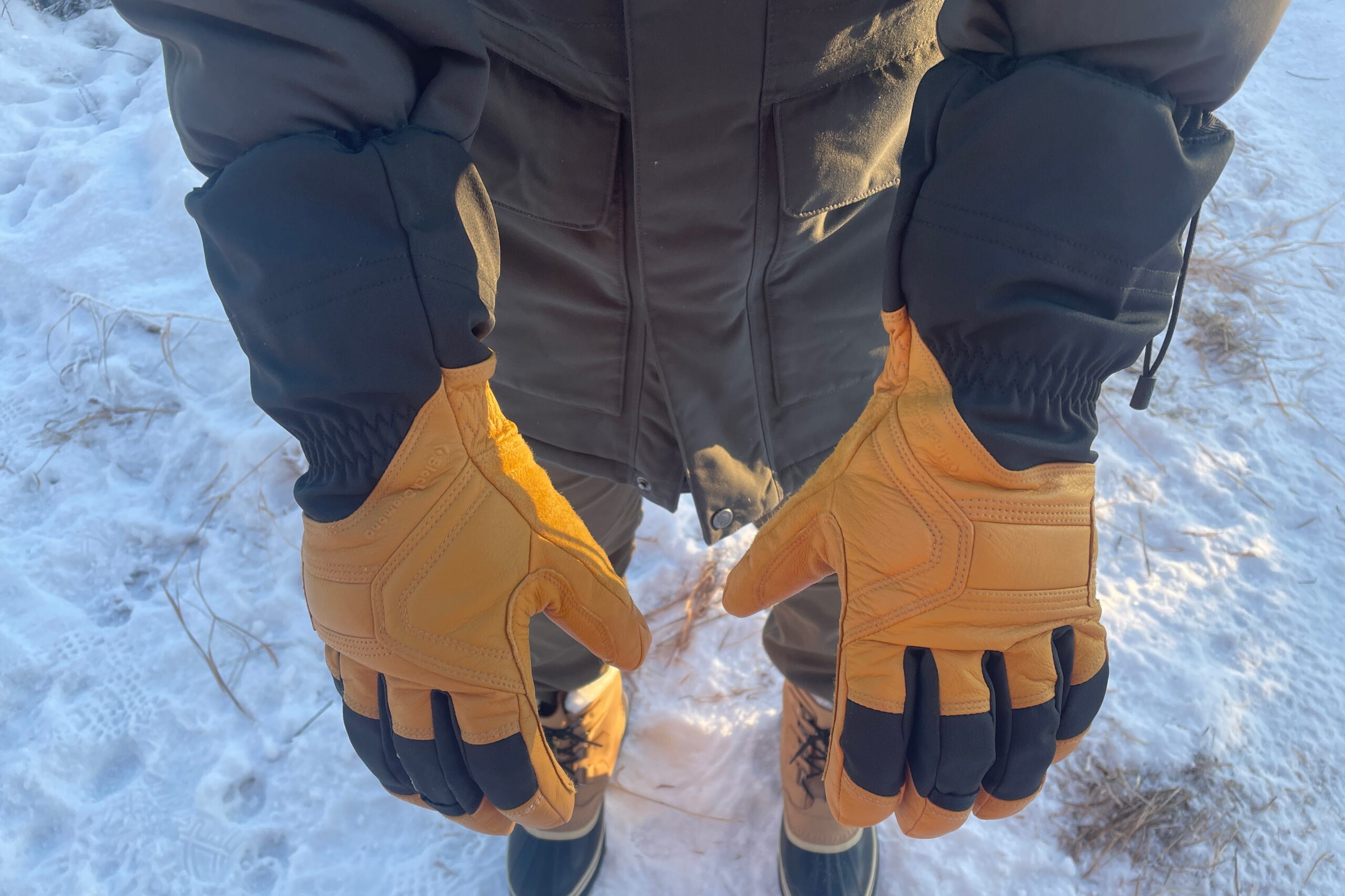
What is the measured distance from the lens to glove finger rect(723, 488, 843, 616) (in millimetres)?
971

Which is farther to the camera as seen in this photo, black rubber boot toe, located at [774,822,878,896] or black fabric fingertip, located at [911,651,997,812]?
black rubber boot toe, located at [774,822,878,896]

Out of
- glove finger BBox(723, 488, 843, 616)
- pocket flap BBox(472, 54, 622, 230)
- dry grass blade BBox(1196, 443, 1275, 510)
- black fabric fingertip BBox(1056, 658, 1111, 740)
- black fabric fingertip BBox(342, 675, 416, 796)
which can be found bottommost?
dry grass blade BBox(1196, 443, 1275, 510)

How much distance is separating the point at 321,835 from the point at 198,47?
1442 millimetres

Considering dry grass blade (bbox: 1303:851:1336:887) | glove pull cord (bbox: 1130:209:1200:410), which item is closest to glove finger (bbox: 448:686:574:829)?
glove pull cord (bbox: 1130:209:1200:410)

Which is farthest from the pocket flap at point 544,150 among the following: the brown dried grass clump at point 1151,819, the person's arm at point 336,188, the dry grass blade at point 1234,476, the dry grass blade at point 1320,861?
the dry grass blade at point 1234,476

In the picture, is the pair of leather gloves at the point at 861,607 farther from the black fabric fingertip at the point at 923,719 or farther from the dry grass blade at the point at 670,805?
the dry grass blade at the point at 670,805

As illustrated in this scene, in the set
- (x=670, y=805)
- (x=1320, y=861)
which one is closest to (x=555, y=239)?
(x=670, y=805)

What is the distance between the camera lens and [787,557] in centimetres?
101

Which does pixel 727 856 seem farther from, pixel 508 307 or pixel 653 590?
pixel 508 307

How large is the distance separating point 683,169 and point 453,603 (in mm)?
610

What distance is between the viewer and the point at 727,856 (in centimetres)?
153

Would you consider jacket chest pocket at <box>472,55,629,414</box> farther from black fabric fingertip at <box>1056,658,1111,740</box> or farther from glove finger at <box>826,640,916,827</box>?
black fabric fingertip at <box>1056,658,1111,740</box>

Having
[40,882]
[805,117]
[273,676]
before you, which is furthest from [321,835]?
[805,117]

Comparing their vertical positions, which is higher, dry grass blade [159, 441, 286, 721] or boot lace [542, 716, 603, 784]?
boot lace [542, 716, 603, 784]
